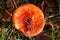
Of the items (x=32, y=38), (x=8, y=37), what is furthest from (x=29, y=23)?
(x=8, y=37)

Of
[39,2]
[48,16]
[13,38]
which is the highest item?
[39,2]

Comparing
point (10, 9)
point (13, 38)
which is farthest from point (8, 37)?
point (10, 9)

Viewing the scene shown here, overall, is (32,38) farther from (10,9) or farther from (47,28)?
(10,9)

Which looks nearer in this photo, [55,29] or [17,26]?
[17,26]

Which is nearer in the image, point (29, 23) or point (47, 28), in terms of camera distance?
point (29, 23)

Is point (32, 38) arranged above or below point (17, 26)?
below

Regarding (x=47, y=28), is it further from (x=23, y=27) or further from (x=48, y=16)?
(x=23, y=27)
